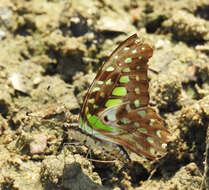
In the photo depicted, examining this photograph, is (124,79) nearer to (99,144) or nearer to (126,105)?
(126,105)

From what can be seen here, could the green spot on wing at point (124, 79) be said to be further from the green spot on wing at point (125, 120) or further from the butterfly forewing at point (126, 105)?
the green spot on wing at point (125, 120)

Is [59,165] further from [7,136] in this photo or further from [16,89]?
[16,89]

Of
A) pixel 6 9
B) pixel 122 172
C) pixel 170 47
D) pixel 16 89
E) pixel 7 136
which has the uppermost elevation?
pixel 6 9

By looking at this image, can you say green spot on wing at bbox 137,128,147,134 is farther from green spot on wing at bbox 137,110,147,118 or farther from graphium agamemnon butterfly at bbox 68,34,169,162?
green spot on wing at bbox 137,110,147,118

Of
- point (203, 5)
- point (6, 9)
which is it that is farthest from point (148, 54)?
point (6, 9)

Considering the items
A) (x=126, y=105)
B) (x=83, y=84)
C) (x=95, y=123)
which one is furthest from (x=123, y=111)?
(x=83, y=84)

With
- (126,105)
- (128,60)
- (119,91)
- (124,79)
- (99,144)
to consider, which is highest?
(128,60)
